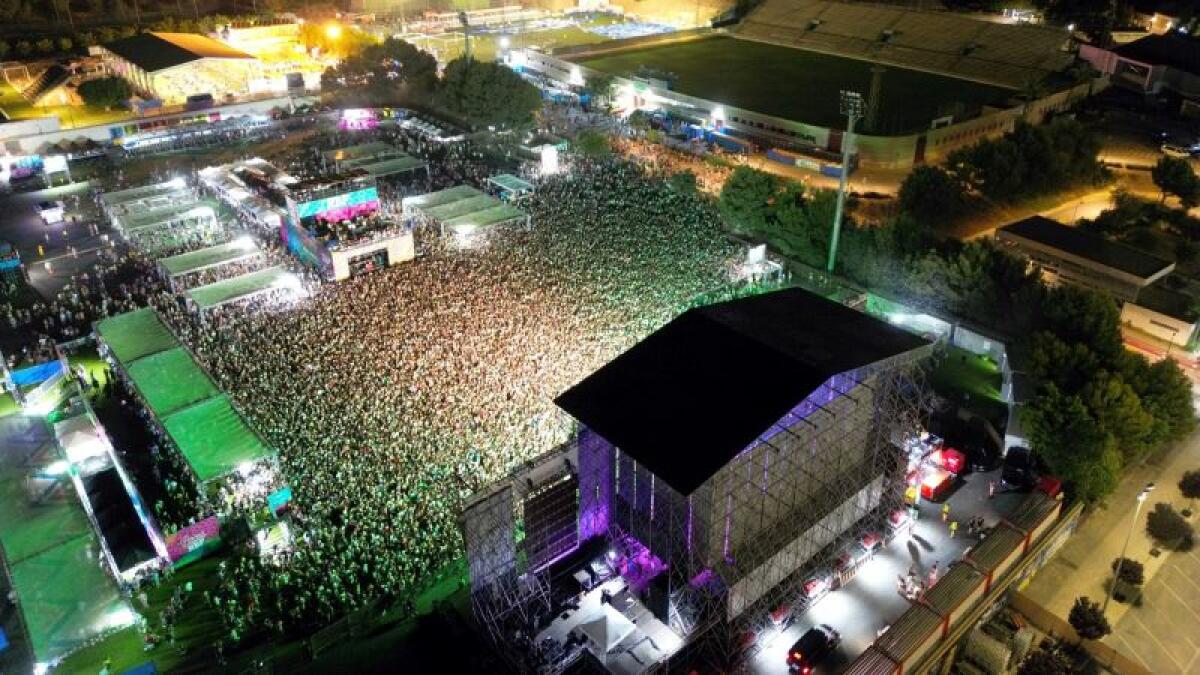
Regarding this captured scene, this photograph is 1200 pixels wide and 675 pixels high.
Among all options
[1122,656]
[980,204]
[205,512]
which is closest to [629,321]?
[205,512]

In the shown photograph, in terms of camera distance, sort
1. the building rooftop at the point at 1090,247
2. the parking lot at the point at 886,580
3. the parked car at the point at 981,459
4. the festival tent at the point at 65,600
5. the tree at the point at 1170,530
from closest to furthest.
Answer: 1. the festival tent at the point at 65,600
2. the parking lot at the point at 886,580
3. the tree at the point at 1170,530
4. the parked car at the point at 981,459
5. the building rooftop at the point at 1090,247

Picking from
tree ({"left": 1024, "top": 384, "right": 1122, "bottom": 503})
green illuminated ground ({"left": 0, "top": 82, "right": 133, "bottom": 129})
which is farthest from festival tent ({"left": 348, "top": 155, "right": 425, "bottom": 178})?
tree ({"left": 1024, "top": 384, "right": 1122, "bottom": 503})

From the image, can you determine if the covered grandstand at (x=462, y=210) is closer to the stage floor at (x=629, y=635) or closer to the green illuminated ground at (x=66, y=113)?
the stage floor at (x=629, y=635)

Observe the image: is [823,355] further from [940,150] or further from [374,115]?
[374,115]

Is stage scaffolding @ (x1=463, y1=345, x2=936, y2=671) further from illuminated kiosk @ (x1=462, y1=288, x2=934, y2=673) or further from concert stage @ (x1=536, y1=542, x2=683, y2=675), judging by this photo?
concert stage @ (x1=536, y1=542, x2=683, y2=675)

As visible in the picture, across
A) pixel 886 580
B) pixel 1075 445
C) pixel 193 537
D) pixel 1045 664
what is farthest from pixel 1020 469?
pixel 193 537

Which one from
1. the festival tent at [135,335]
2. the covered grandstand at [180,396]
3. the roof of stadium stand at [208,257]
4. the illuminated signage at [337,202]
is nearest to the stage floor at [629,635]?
the covered grandstand at [180,396]
